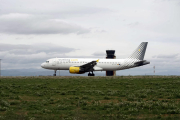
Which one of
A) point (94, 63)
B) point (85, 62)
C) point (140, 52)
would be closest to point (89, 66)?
point (94, 63)

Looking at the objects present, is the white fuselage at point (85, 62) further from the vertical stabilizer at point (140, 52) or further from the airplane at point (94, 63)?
the vertical stabilizer at point (140, 52)

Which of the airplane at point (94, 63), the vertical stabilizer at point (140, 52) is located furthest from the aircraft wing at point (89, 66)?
the vertical stabilizer at point (140, 52)

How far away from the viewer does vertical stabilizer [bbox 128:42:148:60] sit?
4583cm

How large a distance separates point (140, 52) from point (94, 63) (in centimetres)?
1061

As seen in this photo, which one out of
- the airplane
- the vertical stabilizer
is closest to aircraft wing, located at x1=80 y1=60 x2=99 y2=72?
the airplane

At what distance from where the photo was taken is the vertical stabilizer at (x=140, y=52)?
150ft

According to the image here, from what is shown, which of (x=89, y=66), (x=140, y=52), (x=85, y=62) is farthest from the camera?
(x=140, y=52)

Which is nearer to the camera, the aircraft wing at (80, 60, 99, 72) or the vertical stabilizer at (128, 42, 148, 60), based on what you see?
the aircraft wing at (80, 60, 99, 72)

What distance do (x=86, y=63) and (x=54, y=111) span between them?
31.0 m

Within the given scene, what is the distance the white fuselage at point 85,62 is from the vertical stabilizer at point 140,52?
888 millimetres

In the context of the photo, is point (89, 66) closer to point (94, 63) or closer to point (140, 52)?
point (94, 63)

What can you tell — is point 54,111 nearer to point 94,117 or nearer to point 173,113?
point 94,117

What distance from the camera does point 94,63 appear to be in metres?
42.4

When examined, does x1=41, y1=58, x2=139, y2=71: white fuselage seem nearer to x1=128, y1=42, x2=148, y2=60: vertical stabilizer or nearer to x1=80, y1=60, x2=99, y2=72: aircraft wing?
x1=128, y1=42, x2=148, y2=60: vertical stabilizer
